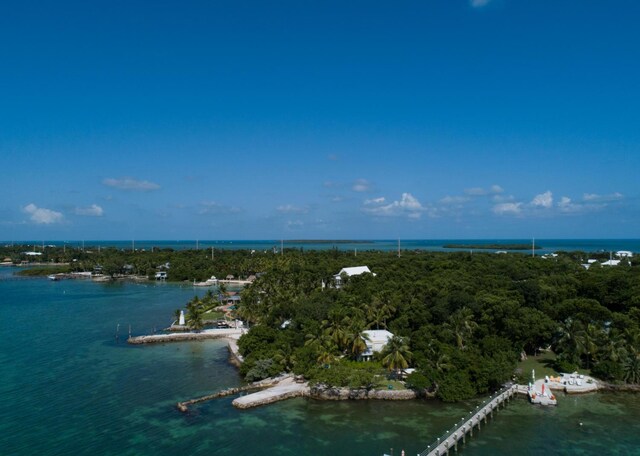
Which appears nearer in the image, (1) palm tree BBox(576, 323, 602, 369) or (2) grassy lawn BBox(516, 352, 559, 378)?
(2) grassy lawn BBox(516, 352, 559, 378)

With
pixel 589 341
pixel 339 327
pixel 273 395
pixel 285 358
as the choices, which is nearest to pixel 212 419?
pixel 273 395

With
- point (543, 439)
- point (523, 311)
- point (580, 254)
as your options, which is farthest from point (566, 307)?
point (580, 254)

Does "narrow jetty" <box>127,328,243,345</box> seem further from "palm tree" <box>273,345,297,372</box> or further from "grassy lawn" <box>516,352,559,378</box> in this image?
"grassy lawn" <box>516,352,559,378</box>

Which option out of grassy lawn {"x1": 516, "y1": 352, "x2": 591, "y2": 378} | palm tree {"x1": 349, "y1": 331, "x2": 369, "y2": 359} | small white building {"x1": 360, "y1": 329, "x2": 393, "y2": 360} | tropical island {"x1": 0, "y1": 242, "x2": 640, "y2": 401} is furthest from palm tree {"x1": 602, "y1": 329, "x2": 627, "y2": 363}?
palm tree {"x1": 349, "y1": 331, "x2": 369, "y2": 359}

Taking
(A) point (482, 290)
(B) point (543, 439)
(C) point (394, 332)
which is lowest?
(B) point (543, 439)

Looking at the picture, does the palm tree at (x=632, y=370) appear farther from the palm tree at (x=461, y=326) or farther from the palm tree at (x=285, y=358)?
the palm tree at (x=285, y=358)

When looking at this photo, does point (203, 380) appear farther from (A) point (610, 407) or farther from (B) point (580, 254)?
(B) point (580, 254)
